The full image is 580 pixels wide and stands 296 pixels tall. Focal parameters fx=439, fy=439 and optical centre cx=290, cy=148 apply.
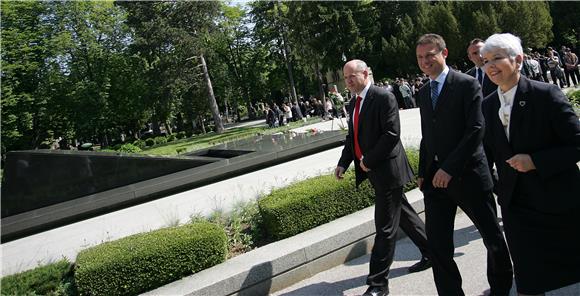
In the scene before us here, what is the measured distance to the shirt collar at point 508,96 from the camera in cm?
275

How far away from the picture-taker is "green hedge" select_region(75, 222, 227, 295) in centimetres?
424

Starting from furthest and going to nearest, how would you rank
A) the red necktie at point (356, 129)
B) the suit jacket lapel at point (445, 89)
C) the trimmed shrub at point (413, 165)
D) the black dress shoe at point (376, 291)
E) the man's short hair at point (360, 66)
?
the trimmed shrub at point (413, 165) < the red necktie at point (356, 129) < the man's short hair at point (360, 66) < the black dress shoe at point (376, 291) < the suit jacket lapel at point (445, 89)

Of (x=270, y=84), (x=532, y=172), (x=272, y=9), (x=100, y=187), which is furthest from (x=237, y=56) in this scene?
(x=532, y=172)

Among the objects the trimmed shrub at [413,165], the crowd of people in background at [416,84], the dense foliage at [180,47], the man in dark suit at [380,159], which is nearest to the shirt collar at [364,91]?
the man in dark suit at [380,159]

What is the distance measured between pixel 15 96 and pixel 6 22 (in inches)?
240

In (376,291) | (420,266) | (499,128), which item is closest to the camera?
(499,128)

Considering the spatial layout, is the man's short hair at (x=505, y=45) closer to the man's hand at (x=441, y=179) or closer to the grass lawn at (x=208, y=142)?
the man's hand at (x=441, y=179)

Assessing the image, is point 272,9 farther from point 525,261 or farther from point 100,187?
point 525,261

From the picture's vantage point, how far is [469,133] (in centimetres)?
332

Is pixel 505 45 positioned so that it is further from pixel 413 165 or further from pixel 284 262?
pixel 413 165

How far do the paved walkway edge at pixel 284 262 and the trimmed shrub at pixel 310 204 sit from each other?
133mm

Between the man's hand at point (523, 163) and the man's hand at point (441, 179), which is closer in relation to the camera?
the man's hand at point (523, 163)

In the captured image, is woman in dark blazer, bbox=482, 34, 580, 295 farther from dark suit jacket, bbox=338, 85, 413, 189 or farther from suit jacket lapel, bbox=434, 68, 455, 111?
dark suit jacket, bbox=338, 85, 413, 189

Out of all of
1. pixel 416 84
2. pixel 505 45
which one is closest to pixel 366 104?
pixel 505 45
